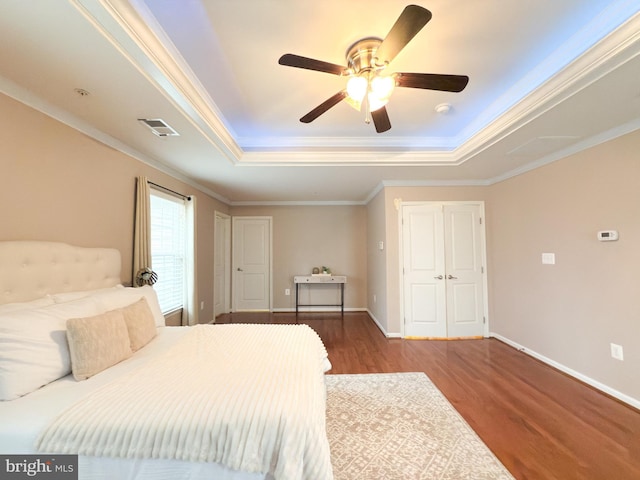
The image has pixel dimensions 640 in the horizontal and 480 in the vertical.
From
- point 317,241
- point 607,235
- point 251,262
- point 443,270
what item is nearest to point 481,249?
point 443,270

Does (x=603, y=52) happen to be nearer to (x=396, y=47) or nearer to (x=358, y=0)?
(x=396, y=47)

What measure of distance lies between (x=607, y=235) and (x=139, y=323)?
13.3ft

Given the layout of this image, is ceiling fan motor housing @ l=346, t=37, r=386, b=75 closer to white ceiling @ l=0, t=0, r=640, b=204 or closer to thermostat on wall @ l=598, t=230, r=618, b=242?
white ceiling @ l=0, t=0, r=640, b=204

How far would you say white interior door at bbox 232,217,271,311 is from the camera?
5652mm

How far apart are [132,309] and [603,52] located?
11.3 ft

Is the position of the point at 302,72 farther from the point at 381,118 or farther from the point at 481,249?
the point at 481,249

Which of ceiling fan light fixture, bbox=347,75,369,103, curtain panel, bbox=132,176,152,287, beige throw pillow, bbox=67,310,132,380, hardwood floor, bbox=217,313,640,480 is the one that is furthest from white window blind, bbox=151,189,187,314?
ceiling fan light fixture, bbox=347,75,369,103

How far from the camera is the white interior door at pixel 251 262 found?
18.5ft

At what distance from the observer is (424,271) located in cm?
398

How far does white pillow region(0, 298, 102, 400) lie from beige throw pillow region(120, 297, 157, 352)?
36 cm

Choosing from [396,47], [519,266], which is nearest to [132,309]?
[396,47]

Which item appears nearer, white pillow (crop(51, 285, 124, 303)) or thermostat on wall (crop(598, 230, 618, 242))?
white pillow (crop(51, 285, 124, 303))

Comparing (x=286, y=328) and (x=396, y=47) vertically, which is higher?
(x=396, y=47)

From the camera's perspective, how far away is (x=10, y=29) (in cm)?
125
